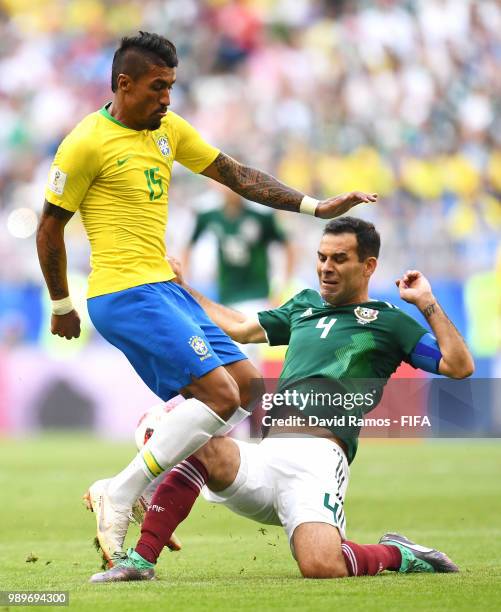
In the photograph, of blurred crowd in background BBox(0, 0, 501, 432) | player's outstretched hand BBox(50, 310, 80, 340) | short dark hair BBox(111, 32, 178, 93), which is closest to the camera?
short dark hair BBox(111, 32, 178, 93)

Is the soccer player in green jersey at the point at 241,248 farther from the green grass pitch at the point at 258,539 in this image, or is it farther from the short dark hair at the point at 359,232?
the short dark hair at the point at 359,232

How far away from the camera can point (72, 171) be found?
4.84 m

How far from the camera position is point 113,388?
14.4m

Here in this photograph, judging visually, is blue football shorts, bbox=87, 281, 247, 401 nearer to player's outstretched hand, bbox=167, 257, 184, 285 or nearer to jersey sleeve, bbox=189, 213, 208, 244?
player's outstretched hand, bbox=167, 257, 184, 285

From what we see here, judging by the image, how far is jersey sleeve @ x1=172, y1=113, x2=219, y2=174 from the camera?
17.8 feet

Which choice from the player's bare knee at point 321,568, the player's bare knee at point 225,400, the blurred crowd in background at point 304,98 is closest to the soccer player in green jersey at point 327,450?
the player's bare knee at point 321,568

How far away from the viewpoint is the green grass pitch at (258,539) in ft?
13.8

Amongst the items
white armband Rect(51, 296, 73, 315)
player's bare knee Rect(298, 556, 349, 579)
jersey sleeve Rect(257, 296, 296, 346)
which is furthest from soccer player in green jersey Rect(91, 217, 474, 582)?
white armband Rect(51, 296, 73, 315)

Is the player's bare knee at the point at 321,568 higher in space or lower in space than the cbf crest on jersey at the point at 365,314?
lower

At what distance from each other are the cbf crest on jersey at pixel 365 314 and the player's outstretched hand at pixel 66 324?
47.5 inches

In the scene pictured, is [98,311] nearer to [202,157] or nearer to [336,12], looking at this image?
[202,157]

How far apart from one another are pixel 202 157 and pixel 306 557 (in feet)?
6.22

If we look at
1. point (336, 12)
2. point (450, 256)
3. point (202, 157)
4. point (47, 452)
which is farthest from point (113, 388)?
point (202, 157)

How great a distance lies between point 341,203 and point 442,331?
758 millimetres
